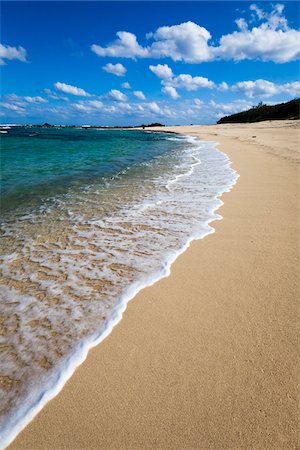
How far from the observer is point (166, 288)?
330 centimetres

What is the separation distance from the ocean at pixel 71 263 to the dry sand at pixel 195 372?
217 mm

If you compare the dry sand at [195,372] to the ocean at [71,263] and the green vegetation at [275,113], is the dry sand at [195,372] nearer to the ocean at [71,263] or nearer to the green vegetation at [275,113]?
the ocean at [71,263]

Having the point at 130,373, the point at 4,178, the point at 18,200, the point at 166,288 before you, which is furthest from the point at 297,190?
the point at 4,178

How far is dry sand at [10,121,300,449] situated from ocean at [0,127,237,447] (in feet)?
0.71

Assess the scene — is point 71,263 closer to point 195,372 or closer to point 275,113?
point 195,372

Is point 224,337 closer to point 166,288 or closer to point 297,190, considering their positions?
point 166,288

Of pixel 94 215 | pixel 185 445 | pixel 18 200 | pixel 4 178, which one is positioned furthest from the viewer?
pixel 4 178

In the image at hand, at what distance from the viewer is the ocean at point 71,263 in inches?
91.8

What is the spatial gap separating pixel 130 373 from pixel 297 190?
6362mm

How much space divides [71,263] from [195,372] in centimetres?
244

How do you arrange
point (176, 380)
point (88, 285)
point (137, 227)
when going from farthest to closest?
1. point (137, 227)
2. point (88, 285)
3. point (176, 380)

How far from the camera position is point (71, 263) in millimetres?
4012

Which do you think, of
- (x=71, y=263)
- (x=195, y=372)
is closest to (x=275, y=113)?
(x=71, y=263)

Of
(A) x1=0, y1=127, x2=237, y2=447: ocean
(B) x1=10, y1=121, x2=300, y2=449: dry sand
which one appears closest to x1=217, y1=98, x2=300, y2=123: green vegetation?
(A) x1=0, y1=127, x2=237, y2=447: ocean
